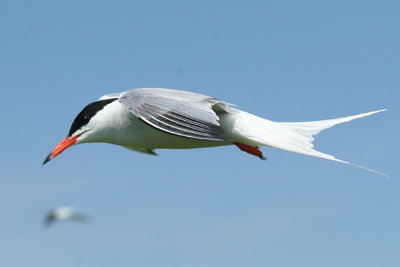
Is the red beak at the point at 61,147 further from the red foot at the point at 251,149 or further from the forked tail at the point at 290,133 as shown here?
the forked tail at the point at 290,133

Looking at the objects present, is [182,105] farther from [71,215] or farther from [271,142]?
[71,215]

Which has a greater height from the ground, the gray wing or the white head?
the gray wing

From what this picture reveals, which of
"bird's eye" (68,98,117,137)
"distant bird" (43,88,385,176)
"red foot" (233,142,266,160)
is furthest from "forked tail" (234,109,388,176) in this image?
"bird's eye" (68,98,117,137)

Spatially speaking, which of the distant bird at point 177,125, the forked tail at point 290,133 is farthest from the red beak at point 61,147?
the forked tail at point 290,133

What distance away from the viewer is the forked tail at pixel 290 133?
8.27m

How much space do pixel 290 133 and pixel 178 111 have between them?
176cm

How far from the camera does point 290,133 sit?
8656 millimetres

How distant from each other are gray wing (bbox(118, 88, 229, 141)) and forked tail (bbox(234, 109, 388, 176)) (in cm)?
54

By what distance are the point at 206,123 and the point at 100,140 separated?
1783 millimetres

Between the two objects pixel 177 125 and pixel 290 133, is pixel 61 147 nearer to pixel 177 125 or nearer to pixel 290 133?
pixel 177 125

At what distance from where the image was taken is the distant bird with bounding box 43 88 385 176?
759cm

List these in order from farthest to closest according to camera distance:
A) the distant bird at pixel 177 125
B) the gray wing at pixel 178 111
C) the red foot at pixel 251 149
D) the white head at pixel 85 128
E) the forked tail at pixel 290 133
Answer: the red foot at pixel 251 149
the white head at pixel 85 128
the forked tail at pixel 290 133
the distant bird at pixel 177 125
the gray wing at pixel 178 111

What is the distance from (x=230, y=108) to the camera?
8.46 metres

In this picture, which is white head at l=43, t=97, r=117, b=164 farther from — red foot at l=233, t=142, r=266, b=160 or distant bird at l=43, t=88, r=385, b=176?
red foot at l=233, t=142, r=266, b=160
